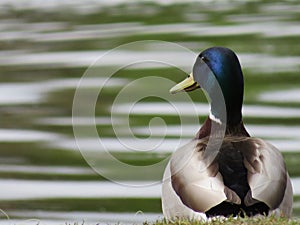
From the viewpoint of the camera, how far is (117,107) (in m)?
13.1

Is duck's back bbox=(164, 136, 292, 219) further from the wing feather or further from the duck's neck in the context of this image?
the duck's neck

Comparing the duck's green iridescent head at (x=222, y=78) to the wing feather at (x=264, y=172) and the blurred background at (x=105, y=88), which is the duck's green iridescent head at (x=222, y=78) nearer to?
the wing feather at (x=264, y=172)

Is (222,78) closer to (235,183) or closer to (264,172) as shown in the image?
(264,172)

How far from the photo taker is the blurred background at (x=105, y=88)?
1004 cm

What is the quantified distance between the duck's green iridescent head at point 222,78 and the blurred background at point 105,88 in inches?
61.1

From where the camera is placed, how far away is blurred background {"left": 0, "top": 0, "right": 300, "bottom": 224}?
10039 mm

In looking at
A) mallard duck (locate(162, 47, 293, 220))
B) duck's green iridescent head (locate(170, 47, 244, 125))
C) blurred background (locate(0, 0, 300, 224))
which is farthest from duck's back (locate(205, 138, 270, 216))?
blurred background (locate(0, 0, 300, 224))

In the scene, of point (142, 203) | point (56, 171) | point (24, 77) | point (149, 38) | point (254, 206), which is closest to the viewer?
point (254, 206)

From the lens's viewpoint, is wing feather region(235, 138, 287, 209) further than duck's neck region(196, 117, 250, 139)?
No

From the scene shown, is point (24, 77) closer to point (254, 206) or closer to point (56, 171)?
point (56, 171)

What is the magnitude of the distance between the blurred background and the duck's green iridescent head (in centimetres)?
155

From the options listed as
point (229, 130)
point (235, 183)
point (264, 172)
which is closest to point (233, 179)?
point (235, 183)

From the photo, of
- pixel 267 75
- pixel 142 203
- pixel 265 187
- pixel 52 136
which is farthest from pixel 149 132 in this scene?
pixel 265 187

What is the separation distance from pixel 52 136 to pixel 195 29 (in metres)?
7.28
